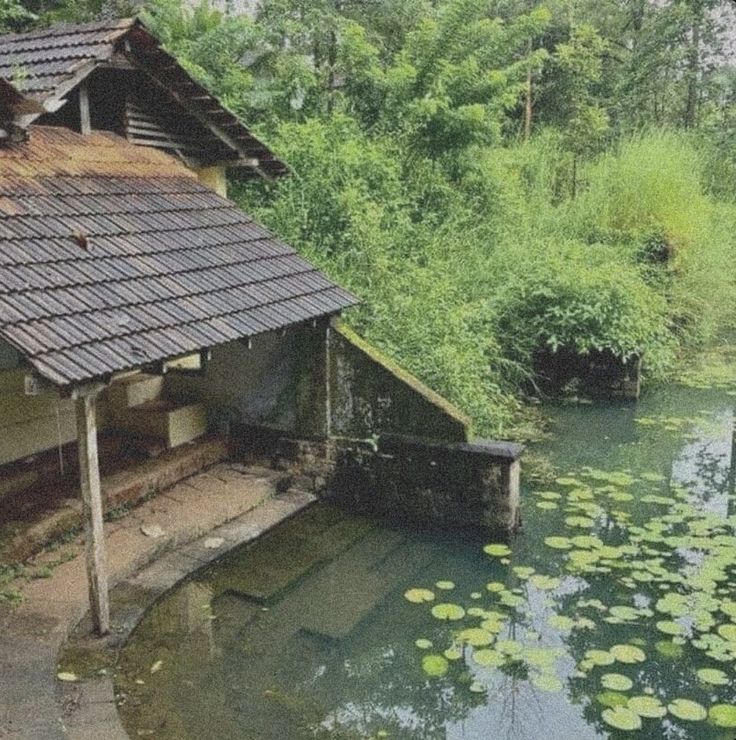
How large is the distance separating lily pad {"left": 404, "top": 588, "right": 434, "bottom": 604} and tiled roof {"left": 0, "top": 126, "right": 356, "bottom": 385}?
2406 millimetres

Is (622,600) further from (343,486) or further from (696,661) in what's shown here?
(343,486)

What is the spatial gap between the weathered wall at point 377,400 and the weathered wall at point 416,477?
0.40 feet

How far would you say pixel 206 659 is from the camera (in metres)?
5.60

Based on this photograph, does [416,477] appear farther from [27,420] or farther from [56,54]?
[56,54]

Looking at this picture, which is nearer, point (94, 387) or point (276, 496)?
point (94, 387)

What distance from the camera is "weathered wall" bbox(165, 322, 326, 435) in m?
8.09

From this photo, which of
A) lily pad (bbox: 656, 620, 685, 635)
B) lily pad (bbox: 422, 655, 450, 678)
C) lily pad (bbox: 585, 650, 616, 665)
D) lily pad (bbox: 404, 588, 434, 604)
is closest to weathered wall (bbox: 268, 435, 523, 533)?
lily pad (bbox: 404, 588, 434, 604)

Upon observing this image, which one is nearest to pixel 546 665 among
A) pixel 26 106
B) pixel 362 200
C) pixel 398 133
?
pixel 26 106

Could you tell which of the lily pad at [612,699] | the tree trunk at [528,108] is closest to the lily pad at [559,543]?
the lily pad at [612,699]

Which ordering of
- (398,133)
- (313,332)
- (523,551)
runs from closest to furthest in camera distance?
(523,551)
(313,332)
(398,133)

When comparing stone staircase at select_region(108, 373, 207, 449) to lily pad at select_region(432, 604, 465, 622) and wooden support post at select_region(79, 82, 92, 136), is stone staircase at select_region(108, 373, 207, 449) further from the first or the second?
lily pad at select_region(432, 604, 465, 622)

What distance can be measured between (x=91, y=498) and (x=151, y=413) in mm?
3253

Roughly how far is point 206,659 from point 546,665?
232 cm

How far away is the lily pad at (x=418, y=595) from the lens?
6.53m
